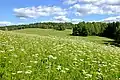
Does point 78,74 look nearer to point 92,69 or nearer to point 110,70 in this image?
point 92,69

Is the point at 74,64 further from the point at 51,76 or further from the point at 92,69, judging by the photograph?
the point at 51,76

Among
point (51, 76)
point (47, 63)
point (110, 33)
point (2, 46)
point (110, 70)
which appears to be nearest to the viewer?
point (51, 76)

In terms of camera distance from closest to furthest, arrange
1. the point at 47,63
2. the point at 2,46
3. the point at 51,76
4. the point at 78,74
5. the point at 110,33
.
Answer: the point at 51,76 < the point at 78,74 < the point at 47,63 < the point at 2,46 < the point at 110,33

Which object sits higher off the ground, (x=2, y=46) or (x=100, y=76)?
(x=2, y=46)

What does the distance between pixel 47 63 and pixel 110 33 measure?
16008 centimetres

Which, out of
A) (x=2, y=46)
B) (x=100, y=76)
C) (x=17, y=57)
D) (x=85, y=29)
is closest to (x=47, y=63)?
(x=17, y=57)

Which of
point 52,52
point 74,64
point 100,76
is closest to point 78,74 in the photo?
point 100,76

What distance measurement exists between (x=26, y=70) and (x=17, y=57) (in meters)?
2.02

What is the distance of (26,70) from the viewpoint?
392 inches

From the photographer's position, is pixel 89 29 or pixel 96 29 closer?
pixel 89 29

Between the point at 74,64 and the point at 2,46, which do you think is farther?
the point at 2,46

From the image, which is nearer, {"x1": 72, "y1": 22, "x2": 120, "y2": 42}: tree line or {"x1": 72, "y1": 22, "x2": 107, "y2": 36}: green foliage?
{"x1": 72, "y1": 22, "x2": 120, "y2": 42}: tree line

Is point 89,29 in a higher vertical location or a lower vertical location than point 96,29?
higher

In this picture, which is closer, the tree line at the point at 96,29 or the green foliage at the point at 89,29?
the tree line at the point at 96,29
